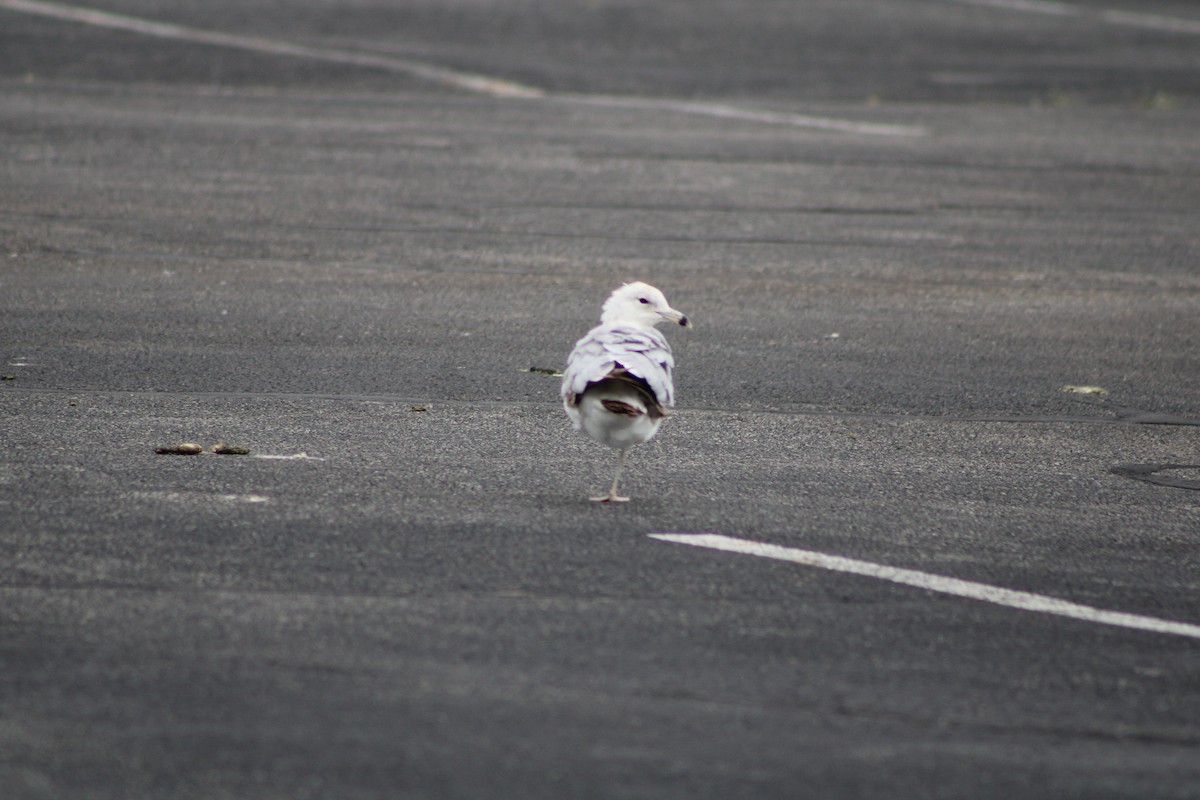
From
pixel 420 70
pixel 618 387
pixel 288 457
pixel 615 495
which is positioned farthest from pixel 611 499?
pixel 420 70

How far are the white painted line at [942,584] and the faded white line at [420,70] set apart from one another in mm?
13138

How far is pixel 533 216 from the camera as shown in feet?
46.4

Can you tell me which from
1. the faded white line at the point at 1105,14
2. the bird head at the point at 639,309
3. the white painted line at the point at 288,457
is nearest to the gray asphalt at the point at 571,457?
the white painted line at the point at 288,457

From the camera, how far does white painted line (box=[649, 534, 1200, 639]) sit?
225 inches

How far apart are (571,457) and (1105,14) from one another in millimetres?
27128

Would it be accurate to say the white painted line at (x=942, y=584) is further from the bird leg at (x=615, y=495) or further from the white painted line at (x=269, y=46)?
the white painted line at (x=269, y=46)

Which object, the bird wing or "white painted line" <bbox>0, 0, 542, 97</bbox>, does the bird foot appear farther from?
"white painted line" <bbox>0, 0, 542, 97</bbox>

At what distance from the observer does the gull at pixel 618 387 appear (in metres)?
6.64

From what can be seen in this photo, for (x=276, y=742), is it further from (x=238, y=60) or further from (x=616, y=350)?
(x=238, y=60)

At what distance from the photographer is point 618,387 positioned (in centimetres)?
667

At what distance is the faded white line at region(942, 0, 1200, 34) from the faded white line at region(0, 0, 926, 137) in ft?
42.5

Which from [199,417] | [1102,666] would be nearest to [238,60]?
[199,417]

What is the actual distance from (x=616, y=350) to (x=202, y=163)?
32.5 feet

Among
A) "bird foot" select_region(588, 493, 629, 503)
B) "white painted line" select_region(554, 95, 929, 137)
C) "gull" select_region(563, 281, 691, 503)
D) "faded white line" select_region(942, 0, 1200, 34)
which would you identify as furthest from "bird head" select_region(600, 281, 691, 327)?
"faded white line" select_region(942, 0, 1200, 34)
